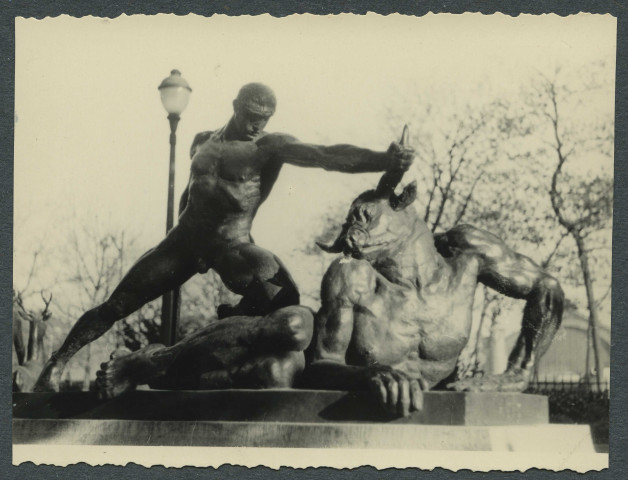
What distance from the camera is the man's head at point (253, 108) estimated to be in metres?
11.0

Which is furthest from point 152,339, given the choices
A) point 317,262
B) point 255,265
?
point 255,265

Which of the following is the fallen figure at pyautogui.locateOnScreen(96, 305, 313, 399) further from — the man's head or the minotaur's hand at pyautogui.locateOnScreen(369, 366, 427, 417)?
the man's head

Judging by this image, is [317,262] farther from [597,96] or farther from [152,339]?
[597,96]

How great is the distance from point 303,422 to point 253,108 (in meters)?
2.61

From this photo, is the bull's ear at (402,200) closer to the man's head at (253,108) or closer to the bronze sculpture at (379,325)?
the bronze sculpture at (379,325)

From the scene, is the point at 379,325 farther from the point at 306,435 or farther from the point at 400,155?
the point at 400,155

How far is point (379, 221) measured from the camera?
10.4 meters

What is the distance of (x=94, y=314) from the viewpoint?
37.7 ft

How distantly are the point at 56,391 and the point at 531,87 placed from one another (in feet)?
16.7

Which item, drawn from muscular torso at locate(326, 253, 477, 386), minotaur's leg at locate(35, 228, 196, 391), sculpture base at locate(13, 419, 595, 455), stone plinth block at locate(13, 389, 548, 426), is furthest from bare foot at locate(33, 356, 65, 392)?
muscular torso at locate(326, 253, 477, 386)

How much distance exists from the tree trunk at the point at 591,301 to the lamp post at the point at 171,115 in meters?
3.64

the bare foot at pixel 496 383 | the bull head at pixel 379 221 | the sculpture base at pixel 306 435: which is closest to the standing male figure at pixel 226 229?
the bull head at pixel 379 221

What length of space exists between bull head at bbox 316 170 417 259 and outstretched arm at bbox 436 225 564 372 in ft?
1.50

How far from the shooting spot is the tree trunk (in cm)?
1222
